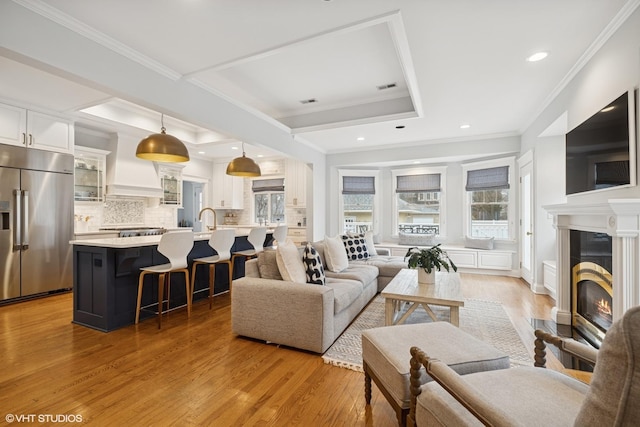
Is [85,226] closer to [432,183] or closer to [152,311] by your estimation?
[152,311]

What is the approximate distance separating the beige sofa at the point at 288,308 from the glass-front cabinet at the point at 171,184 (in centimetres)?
458

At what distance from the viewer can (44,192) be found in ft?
14.4

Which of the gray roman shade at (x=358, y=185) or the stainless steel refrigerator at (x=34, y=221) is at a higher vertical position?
the gray roman shade at (x=358, y=185)

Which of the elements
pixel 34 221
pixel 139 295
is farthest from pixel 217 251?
pixel 34 221

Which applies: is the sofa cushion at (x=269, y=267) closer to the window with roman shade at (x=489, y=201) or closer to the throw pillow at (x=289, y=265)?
the throw pillow at (x=289, y=265)

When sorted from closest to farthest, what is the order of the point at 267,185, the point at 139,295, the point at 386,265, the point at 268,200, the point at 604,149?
the point at 604,149, the point at 139,295, the point at 386,265, the point at 267,185, the point at 268,200

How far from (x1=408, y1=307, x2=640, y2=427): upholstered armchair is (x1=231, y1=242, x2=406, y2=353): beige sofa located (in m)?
1.31

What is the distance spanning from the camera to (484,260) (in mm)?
5789

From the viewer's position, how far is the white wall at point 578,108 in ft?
7.41

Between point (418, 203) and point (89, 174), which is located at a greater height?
point (89, 174)

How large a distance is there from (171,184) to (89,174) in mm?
1563

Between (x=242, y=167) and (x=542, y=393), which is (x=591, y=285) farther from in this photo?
(x=242, y=167)

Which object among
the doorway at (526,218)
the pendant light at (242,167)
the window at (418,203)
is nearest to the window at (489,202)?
the doorway at (526,218)

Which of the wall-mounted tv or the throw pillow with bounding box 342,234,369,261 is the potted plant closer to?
the wall-mounted tv
